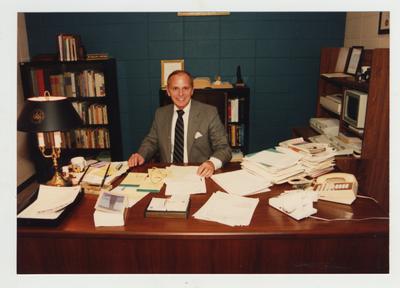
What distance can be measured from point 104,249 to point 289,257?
782 mm

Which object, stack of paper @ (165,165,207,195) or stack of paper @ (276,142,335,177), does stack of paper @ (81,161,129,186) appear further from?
stack of paper @ (276,142,335,177)

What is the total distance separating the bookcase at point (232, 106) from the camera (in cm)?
346

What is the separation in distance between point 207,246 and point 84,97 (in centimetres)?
274

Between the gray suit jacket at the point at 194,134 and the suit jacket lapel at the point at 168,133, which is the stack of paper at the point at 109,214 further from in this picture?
the suit jacket lapel at the point at 168,133

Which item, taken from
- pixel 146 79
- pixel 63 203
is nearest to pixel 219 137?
pixel 63 203

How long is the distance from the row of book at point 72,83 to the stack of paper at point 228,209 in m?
2.42

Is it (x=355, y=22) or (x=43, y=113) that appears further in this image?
(x=355, y=22)

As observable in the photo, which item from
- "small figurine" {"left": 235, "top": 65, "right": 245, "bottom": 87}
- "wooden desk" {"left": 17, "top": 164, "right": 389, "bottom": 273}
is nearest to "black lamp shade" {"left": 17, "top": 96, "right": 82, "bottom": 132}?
"wooden desk" {"left": 17, "top": 164, "right": 389, "bottom": 273}

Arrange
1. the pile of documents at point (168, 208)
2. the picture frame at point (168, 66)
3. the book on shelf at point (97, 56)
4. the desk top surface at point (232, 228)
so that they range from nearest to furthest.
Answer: the desk top surface at point (232, 228)
the pile of documents at point (168, 208)
the book on shelf at point (97, 56)
the picture frame at point (168, 66)

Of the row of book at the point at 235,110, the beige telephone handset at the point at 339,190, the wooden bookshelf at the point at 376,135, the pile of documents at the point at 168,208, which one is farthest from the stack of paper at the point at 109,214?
the row of book at the point at 235,110

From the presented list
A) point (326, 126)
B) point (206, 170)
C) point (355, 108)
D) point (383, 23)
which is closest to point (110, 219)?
point (206, 170)
